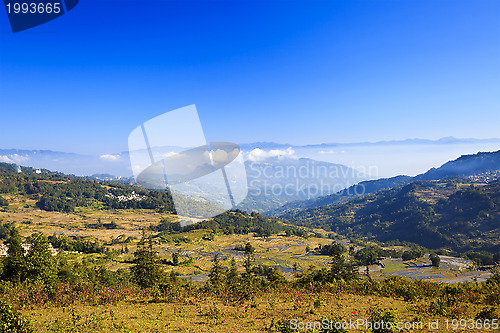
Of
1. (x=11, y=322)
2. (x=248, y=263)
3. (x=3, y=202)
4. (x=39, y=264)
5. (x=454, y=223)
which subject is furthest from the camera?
(x=454, y=223)

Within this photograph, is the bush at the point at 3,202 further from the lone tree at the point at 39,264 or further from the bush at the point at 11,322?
the bush at the point at 11,322

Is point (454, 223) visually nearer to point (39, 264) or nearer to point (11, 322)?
point (39, 264)

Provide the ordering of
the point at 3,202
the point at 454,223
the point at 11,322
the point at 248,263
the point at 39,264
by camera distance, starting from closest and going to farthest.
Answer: the point at 11,322, the point at 39,264, the point at 248,263, the point at 3,202, the point at 454,223

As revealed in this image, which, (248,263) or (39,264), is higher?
(39,264)

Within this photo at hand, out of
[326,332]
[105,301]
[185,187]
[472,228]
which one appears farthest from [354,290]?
[472,228]

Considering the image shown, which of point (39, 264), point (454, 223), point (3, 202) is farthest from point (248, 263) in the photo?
point (3, 202)

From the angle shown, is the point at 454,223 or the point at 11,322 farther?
the point at 454,223

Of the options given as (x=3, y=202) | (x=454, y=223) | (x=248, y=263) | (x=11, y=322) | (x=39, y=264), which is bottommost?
(x=454, y=223)

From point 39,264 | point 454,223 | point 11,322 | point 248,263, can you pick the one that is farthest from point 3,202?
point 454,223

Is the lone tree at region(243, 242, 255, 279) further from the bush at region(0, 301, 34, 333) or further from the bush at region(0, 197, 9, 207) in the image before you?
the bush at region(0, 197, 9, 207)

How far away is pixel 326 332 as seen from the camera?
21.3 ft

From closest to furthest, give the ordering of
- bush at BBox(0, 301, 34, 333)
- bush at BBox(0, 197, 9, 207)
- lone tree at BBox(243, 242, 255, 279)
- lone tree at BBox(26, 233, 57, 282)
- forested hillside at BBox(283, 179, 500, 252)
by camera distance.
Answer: bush at BBox(0, 301, 34, 333)
lone tree at BBox(26, 233, 57, 282)
lone tree at BBox(243, 242, 255, 279)
forested hillside at BBox(283, 179, 500, 252)
bush at BBox(0, 197, 9, 207)

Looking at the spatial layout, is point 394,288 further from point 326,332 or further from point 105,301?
point 105,301

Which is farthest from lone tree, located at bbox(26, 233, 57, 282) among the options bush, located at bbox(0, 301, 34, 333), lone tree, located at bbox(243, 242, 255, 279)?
lone tree, located at bbox(243, 242, 255, 279)
